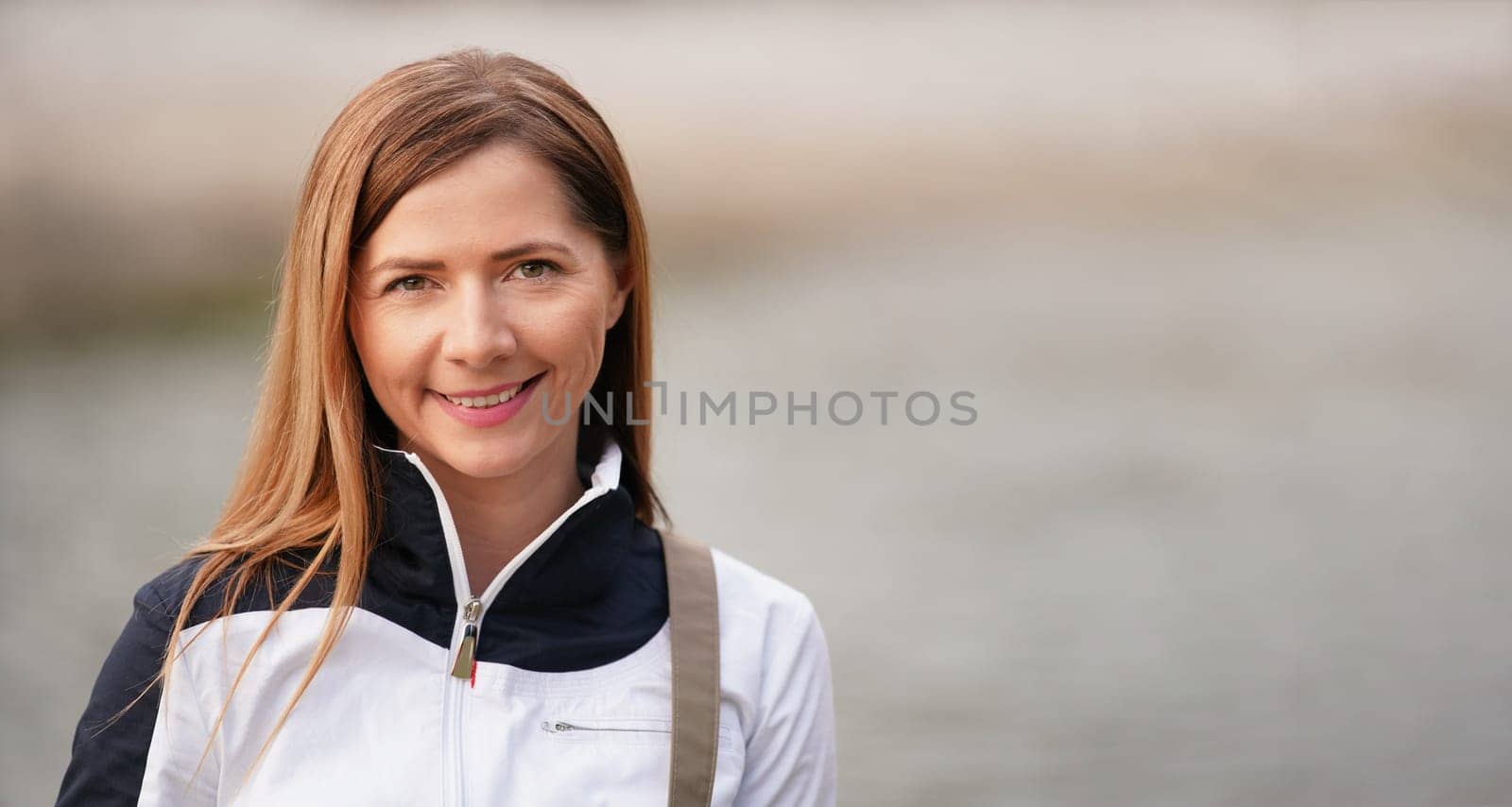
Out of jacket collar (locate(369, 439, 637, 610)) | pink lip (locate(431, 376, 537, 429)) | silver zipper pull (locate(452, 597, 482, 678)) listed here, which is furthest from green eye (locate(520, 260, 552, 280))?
silver zipper pull (locate(452, 597, 482, 678))

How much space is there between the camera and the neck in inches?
61.8

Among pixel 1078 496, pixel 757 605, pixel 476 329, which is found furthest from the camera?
pixel 1078 496

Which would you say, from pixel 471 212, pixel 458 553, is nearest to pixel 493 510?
pixel 458 553

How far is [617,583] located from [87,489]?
4.37 meters

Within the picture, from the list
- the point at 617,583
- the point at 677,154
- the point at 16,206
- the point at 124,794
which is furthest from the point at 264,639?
the point at 677,154

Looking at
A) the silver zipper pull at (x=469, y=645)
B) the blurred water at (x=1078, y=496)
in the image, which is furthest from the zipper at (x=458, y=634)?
the blurred water at (x=1078, y=496)

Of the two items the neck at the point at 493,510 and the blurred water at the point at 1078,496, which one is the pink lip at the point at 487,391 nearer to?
the neck at the point at 493,510

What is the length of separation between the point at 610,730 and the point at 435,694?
0.58ft

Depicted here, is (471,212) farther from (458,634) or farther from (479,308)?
(458,634)

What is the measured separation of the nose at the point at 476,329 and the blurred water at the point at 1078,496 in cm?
320

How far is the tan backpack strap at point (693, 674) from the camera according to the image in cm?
149

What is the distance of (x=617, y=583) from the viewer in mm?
1607

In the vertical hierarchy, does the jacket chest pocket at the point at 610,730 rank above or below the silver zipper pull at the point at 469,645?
below

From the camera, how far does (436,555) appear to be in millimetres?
1475
